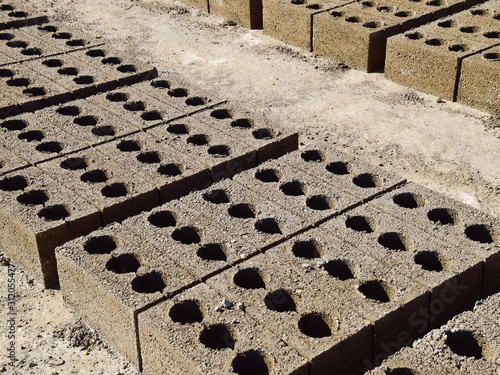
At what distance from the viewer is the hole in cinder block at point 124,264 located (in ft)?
19.0

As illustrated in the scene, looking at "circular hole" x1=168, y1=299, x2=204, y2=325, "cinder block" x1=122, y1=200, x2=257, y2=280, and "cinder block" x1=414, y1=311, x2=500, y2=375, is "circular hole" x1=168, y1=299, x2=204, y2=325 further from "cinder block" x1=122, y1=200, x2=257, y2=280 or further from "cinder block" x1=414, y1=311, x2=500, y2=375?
"cinder block" x1=414, y1=311, x2=500, y2=375

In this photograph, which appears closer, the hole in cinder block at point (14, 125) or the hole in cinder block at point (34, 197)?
the hole in cinder block at point (34, 197)

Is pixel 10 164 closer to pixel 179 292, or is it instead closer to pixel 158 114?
pixel 158 114

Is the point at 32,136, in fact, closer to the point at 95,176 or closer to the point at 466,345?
the point at 95,176

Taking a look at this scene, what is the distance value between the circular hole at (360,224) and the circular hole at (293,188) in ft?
1.99

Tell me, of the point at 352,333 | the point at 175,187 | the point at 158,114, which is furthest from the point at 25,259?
the point at 352,333

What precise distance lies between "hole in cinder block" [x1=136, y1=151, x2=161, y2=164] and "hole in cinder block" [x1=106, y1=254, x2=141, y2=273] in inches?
63.0

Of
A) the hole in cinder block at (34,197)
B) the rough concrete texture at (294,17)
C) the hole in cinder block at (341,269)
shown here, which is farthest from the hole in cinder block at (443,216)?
the rough concrete texture at (294,17)

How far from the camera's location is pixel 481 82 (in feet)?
30.6

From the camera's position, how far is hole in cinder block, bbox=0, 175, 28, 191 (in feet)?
22.6

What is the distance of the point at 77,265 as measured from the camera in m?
5.73

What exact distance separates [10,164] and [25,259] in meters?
1.05

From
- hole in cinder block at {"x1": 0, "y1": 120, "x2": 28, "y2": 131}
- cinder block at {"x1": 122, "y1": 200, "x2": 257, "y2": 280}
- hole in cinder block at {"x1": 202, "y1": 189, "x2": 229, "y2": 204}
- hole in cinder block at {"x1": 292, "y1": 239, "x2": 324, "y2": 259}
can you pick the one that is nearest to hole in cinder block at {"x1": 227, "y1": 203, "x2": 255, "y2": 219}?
hole in cinder block at {"x1": 202, "y1": 189, "x2": 229, "y2": 204}

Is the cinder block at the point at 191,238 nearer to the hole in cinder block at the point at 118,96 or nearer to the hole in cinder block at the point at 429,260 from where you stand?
the hole in cinder block at the point at 429,260
